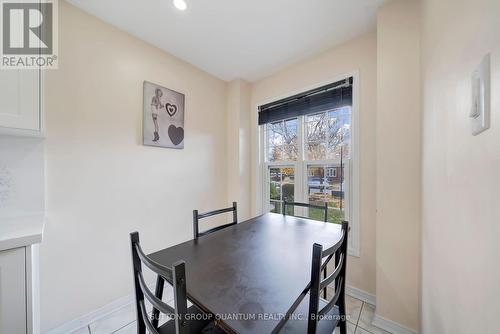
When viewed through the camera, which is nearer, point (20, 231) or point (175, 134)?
point (20, 231)

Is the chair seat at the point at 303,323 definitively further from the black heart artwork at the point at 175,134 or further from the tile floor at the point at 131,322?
the black heart artwork at the point at 175,134

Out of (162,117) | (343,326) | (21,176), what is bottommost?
(343,326)

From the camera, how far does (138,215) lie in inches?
73.8

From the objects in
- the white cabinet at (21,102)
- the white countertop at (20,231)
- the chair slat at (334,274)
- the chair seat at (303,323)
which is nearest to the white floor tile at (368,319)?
the chair seat at (303,323)

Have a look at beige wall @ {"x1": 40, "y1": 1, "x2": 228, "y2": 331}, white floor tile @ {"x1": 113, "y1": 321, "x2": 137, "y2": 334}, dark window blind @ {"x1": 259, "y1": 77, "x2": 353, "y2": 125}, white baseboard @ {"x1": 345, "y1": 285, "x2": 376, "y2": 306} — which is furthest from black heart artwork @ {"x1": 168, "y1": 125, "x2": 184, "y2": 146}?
white baseboard @ {"x1": 345, "y1": 285, "x2": 376, "y2": 306}

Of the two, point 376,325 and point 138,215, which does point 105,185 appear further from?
point 376,325

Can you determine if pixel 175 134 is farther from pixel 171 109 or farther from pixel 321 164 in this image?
pixel 321 164

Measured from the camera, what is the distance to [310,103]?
2.22 m

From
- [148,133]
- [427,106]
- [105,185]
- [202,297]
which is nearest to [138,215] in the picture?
[105,185]

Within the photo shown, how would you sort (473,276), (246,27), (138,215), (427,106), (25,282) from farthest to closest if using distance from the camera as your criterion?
(138,215) → (246,27) → (427,106) → (25,282) → (473,276)

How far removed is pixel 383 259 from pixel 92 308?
244 cm

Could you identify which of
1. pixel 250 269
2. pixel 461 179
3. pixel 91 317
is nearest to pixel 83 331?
pixel 91 317

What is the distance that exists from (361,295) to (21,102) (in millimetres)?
2981

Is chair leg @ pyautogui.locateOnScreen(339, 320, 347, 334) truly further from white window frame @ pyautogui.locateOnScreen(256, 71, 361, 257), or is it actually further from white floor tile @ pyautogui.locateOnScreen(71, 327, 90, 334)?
white floor tile @ pyautogui.locateOnScreen(71, 327, 90, 334)
